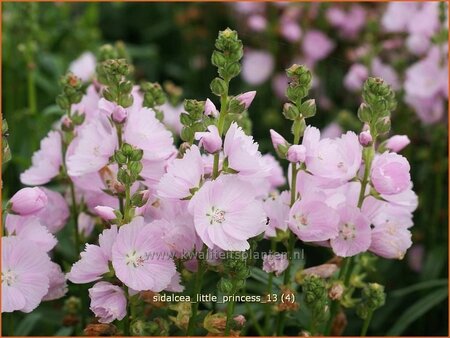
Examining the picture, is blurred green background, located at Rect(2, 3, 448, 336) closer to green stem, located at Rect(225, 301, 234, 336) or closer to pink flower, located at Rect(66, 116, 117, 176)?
pink flower, located at Rect(66, 116, 117, 176)

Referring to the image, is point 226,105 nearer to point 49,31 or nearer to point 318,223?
point 318,223

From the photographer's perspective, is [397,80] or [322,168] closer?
[322,168]

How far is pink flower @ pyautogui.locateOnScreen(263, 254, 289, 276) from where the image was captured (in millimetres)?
1427

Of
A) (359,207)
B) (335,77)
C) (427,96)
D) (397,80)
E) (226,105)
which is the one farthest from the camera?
(335,77)

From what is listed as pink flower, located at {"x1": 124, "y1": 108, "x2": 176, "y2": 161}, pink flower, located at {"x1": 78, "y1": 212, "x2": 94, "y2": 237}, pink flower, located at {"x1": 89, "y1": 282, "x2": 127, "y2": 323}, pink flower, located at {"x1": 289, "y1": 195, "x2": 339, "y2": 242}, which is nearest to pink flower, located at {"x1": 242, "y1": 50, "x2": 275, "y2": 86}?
pink flower, located at {"x1": 78, "y1": 212, "x2": 94, "y2": 237}

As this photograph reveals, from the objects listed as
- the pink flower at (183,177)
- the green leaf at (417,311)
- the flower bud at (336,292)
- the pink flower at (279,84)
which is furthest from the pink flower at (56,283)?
the pink flower at (279,84)

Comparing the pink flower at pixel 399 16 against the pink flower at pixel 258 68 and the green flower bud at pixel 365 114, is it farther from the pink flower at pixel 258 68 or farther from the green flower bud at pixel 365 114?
the green flower bud at pixel 365 114

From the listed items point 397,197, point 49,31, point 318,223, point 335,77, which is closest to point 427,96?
point 335,77

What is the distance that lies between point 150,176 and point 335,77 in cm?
187

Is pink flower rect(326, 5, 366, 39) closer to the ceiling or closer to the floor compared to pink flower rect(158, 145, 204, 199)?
closer to the ceiling

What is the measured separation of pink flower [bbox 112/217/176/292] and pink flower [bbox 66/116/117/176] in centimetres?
19

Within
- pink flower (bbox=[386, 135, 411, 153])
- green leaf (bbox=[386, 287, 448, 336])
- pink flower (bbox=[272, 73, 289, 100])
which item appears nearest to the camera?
pink flower (bbox=[386, 135, 411, 153])

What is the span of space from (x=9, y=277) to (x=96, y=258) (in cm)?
15

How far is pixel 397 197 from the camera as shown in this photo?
1.48m
